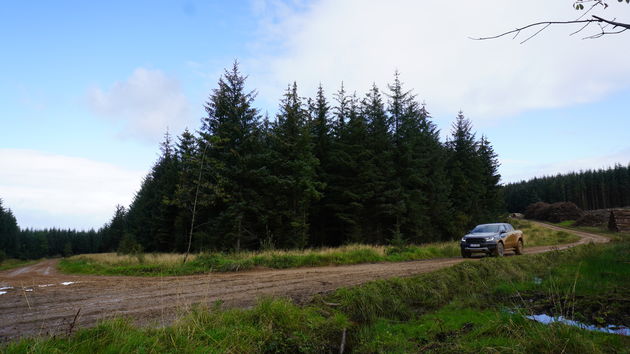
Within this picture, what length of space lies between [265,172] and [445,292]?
2001cm

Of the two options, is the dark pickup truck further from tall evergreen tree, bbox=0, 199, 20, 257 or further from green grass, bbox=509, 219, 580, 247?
tall evergreen tree, bbox=0, 199, 20, 257

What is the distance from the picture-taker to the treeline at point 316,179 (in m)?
26.9

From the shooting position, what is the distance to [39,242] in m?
104

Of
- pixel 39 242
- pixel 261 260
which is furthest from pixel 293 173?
pixel 39 242

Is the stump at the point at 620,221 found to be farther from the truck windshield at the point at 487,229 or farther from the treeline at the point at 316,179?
the truck windshield at the point at 487,229

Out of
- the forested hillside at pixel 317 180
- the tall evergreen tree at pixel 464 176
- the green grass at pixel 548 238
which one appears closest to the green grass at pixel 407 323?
the forested hillside at pixel 317 180

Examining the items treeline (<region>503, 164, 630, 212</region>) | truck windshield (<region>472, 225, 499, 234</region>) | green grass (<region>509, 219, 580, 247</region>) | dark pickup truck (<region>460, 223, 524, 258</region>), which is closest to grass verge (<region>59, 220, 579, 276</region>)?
dark pickup truck (<region>460, 223, 524, 258</region>)

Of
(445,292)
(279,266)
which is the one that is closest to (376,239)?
(279,266)

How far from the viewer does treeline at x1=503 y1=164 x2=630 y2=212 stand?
99.2 meters

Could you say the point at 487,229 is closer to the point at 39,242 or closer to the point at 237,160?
the point at 237,160

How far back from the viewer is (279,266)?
15.1 m

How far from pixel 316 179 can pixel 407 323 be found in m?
24.2

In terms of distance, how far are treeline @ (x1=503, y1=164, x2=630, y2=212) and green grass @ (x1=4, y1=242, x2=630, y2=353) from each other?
101 m

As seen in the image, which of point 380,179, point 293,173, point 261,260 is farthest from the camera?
point 380,179
